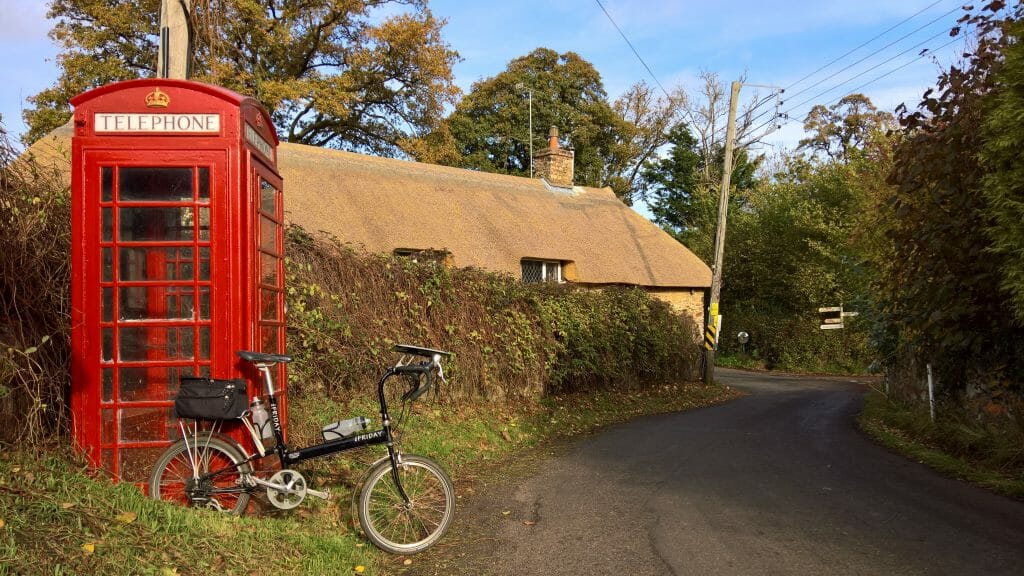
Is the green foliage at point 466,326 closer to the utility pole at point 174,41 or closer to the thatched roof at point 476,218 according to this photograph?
the utility pole at point 174,41

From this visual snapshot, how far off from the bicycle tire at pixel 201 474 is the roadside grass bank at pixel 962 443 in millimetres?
6947

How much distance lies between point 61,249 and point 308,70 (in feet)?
74.3

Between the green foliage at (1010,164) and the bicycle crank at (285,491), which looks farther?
the green foliage at (1010,164)

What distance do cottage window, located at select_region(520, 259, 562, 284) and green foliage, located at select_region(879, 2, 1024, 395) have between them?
10811 mm

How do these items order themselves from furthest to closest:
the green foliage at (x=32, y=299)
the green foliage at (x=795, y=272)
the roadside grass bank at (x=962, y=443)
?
the green foliage at (x=795, y=272)
the roadside grass bank at (x=962, y=443)
the green foliage at (x=32, y=299)

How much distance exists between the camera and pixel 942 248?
28.1 ft

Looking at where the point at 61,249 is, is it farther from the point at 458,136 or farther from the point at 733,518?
the point at 458,136


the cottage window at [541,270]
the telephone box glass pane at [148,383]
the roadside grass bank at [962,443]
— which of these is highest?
the cottage window at [541,270]

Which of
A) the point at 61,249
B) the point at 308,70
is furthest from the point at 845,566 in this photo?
the point at 308,70

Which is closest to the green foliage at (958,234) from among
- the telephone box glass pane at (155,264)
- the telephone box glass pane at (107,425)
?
the telephone box glass pane at (155,264)

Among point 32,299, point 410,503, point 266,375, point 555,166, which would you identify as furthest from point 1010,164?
point 555,166

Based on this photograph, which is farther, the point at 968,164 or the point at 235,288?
the point at 968,164

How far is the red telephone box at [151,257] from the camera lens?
5.11 m

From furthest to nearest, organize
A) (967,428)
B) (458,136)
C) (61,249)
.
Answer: (458,136)
(967,428)
(61,249)
